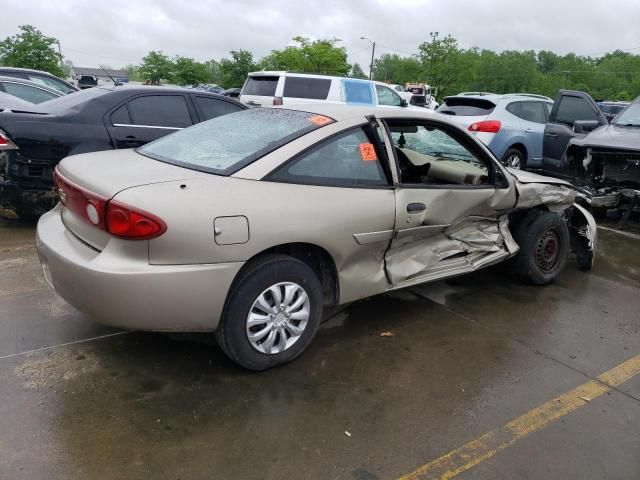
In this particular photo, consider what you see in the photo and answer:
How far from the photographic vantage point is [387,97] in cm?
1316

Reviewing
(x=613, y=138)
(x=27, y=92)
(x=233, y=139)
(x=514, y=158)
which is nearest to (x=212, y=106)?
(x=233, y=139)

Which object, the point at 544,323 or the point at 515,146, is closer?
the point at 544,323

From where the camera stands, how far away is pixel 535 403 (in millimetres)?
2988

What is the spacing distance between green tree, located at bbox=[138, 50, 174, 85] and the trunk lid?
53.6 meters

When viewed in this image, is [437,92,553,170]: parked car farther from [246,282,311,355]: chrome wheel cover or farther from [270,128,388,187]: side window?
[246,282,311,355]: chrome wheel cover

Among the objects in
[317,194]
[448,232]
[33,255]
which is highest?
[317,194]

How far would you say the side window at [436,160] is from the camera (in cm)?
437

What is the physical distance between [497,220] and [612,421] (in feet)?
6.16

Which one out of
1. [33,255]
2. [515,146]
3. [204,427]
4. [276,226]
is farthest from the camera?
[515,146]

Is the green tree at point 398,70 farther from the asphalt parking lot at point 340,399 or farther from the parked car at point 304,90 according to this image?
the asphalt parking lot at point 340,399

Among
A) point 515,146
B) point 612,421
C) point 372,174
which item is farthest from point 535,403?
point 515,146

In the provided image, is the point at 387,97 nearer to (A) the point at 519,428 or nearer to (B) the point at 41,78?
(B) the point at 41,78

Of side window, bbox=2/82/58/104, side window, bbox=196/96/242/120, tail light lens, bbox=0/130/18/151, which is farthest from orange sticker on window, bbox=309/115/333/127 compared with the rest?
side window, bbox=2/82/58/104

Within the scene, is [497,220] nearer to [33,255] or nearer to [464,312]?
[464,312]
